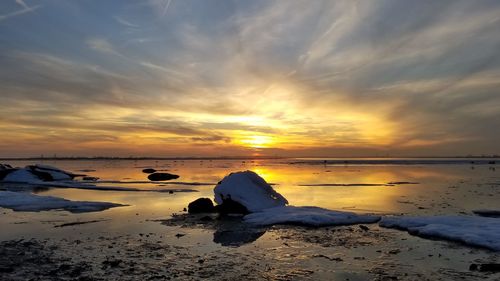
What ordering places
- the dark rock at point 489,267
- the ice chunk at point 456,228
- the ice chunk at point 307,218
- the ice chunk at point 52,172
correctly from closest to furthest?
the dark rock at point 489,267
the ice chunk at point 456,228
the ice chunk at point 307,218
the ice chunk at point 52,172

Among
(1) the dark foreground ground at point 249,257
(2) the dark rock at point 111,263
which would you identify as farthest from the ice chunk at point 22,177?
(2) the dark rock at point 111,263

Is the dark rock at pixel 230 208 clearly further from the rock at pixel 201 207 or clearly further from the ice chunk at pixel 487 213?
the ice chunk at pixel 487 213

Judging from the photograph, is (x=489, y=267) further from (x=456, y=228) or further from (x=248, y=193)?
(x=248, y=193)

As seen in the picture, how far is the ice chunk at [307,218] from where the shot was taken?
58.9ft

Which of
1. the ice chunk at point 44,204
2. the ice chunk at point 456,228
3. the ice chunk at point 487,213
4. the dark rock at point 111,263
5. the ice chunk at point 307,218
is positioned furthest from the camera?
the ice chunk at point 44,204

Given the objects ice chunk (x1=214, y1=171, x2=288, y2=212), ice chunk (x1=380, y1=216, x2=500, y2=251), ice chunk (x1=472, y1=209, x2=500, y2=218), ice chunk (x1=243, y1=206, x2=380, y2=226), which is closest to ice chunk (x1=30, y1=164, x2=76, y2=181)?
ice chunk (x1=214, y1=171, x2=288, y2=212)

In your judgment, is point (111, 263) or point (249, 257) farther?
point (249, 257)

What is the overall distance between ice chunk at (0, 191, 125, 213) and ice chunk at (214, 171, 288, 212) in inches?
267

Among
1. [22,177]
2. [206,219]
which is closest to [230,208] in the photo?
[206,219]

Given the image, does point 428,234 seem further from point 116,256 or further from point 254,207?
point 116,256

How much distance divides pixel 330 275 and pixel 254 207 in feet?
41.2

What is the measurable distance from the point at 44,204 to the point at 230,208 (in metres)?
11.3

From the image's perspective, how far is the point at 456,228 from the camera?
52.2 ft

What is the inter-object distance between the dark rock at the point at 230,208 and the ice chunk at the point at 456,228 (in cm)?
757
